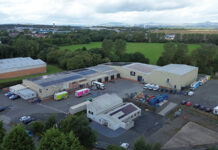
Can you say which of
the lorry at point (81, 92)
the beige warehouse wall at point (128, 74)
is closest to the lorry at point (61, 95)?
the lorry at point (81, 92)

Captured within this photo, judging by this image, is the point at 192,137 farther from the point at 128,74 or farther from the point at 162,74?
the point at 128,74

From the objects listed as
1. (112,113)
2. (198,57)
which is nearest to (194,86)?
(198,57)

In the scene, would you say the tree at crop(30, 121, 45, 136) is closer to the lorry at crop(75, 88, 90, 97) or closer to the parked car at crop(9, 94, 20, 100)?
the lorry at crop(75, 88, 90, 97)

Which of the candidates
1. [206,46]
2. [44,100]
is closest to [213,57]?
[206,46]

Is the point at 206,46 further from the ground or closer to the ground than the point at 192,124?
further from the ground

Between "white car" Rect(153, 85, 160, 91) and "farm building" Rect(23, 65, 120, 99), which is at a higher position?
"farm building" Rect(23, 65, 120, 99)

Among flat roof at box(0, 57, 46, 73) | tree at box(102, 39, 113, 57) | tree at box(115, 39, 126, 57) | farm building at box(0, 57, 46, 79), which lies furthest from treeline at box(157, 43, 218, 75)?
flat roof at box(0, 57, 46, 73)

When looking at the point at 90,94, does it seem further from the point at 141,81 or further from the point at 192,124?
the point at 192,124
